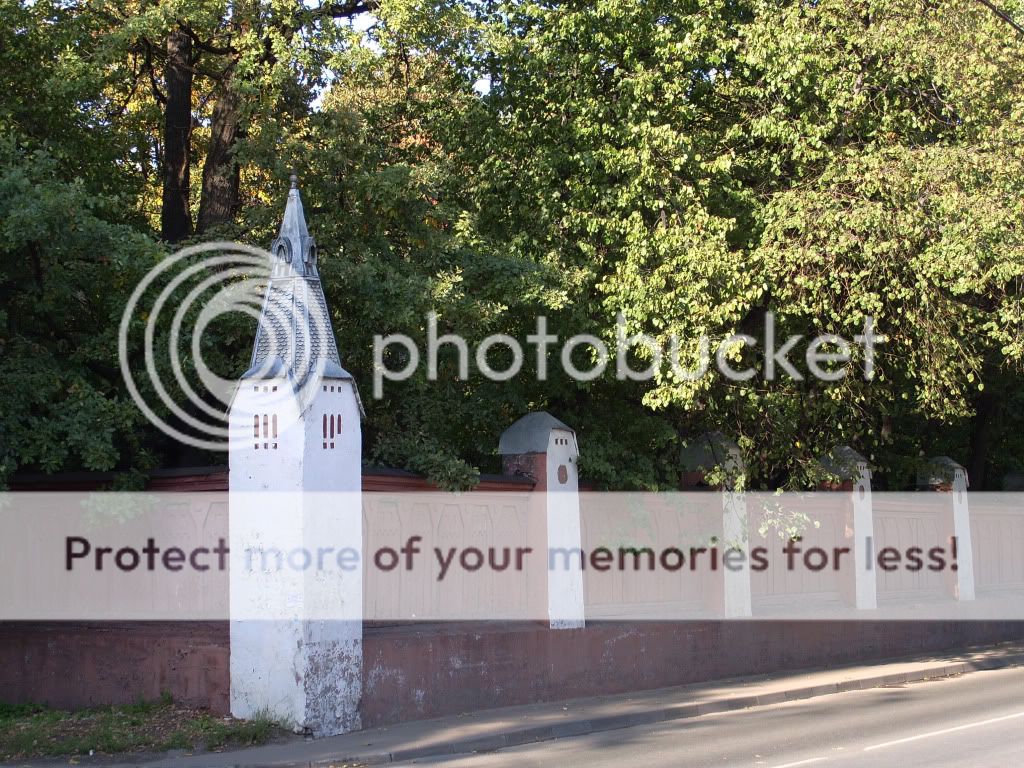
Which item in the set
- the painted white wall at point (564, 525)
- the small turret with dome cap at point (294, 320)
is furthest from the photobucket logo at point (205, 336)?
the painted white wall at point (564, 525)

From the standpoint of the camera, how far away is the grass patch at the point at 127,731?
33.7 feet

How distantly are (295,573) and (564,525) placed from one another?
13.7 feet

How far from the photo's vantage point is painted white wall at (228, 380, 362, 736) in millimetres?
11109

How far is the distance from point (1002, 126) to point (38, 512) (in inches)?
510

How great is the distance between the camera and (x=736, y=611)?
1675 cm

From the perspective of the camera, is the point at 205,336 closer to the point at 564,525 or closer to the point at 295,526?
the point at 295,526

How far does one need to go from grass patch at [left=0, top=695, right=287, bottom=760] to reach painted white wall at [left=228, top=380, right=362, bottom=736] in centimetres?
40

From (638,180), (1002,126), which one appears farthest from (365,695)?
(1002,126)

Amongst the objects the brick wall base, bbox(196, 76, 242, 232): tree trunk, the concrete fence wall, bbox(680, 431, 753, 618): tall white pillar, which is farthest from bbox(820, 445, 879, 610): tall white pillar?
bbox(196, 76, 242, 232): tree trunk

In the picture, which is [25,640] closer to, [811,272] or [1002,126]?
[811,272]

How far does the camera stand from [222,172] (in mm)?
15953

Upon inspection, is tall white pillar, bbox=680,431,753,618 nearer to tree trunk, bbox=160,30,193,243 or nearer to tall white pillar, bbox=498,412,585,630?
tall white pillar, bbox=498,412,585,630

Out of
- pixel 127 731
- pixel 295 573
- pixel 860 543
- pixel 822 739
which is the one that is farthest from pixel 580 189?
pixel 127 731

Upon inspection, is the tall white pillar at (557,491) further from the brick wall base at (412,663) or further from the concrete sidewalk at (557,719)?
the concrete sidewalk at (557,719)
